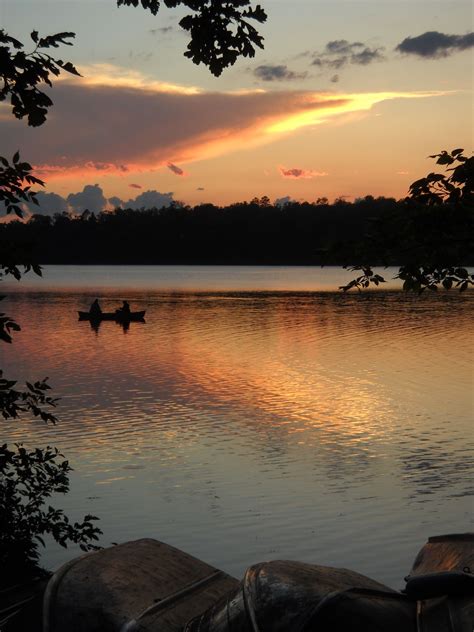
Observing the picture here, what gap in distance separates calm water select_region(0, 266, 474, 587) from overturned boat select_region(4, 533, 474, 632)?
14.8 feet

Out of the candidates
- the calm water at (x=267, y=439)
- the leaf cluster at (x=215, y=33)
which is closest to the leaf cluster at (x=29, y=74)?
the leaf cluster at (x=215, y=33)

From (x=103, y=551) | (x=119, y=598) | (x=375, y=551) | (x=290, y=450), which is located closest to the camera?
(x=119, y=598)

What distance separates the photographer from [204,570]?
8.67 meters

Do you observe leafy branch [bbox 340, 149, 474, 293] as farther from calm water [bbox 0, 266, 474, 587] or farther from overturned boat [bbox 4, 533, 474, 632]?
calm water [bbox 0, 266, 474, 587]

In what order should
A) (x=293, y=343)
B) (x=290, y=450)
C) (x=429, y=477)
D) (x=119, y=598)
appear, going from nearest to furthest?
(x=119, y=598)
(x=429, y=477)
(x=290, y=450)
(x=293, y=343)

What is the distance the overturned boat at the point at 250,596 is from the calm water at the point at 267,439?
14.8 feet

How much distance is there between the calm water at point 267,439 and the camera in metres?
14.6

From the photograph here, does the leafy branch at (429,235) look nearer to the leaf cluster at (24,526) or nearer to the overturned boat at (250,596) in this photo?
the overturned boat at (250,596)

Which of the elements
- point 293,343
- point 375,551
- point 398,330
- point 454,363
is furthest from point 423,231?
point 398,330

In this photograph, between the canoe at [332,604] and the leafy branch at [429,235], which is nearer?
the canoe at [332,604]

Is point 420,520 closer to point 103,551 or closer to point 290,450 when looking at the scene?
point 290,450

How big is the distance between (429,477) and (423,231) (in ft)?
36.8

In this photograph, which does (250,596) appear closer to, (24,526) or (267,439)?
(24,526)

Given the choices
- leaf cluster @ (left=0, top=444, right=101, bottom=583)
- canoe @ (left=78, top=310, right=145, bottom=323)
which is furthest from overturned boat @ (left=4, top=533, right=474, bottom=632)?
canoe @ (left=78, top=310, right=145, bottom=323)
